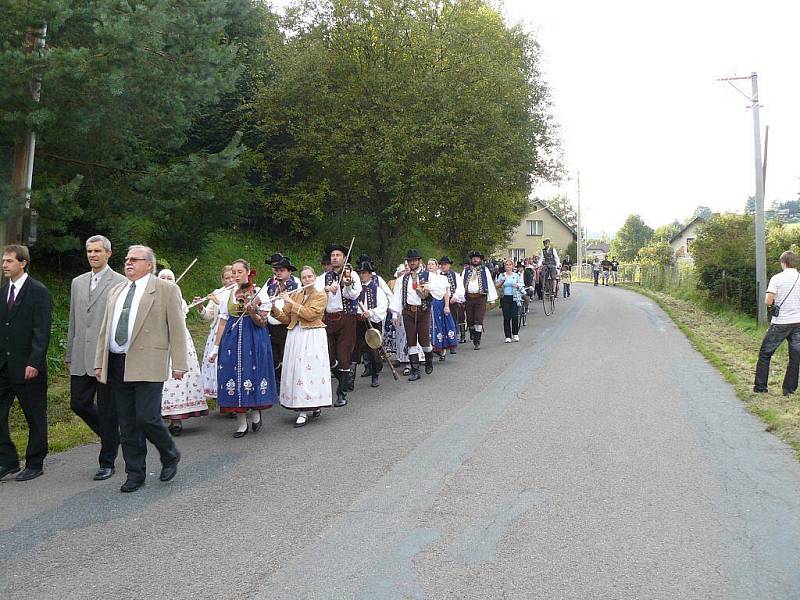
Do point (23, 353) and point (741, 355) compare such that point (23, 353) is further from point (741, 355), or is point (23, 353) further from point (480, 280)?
point (741, 355)

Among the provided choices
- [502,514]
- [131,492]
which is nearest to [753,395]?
[502,514]

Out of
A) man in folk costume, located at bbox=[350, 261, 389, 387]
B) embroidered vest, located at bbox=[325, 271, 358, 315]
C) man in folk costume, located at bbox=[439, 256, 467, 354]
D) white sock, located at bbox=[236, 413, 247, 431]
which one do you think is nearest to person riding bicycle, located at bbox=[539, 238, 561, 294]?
man in folk costume, located at bbox=[439, 256, 467, 354]

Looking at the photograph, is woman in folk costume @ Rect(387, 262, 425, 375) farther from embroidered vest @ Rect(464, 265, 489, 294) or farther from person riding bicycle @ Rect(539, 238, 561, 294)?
person riding bicycle @ Rect(539, 238, 561, 294)

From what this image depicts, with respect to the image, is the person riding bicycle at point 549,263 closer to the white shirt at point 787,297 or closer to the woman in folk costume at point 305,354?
the white shirt at point 787,297

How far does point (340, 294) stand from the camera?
10500 mm

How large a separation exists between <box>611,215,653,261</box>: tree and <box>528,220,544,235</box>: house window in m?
43.3

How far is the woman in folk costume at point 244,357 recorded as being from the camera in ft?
26.7

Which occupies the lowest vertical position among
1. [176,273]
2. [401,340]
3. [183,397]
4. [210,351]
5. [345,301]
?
[183,397]

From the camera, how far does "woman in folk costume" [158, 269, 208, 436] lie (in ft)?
27.5

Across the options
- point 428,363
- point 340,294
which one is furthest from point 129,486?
point 428,363

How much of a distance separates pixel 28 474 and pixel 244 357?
7.55 feet

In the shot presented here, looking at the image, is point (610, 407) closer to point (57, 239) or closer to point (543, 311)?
point (57, 239)

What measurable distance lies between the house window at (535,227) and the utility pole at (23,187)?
8079 cm

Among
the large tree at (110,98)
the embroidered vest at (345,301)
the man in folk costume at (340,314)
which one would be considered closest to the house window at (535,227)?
the large tree at (110,98)
